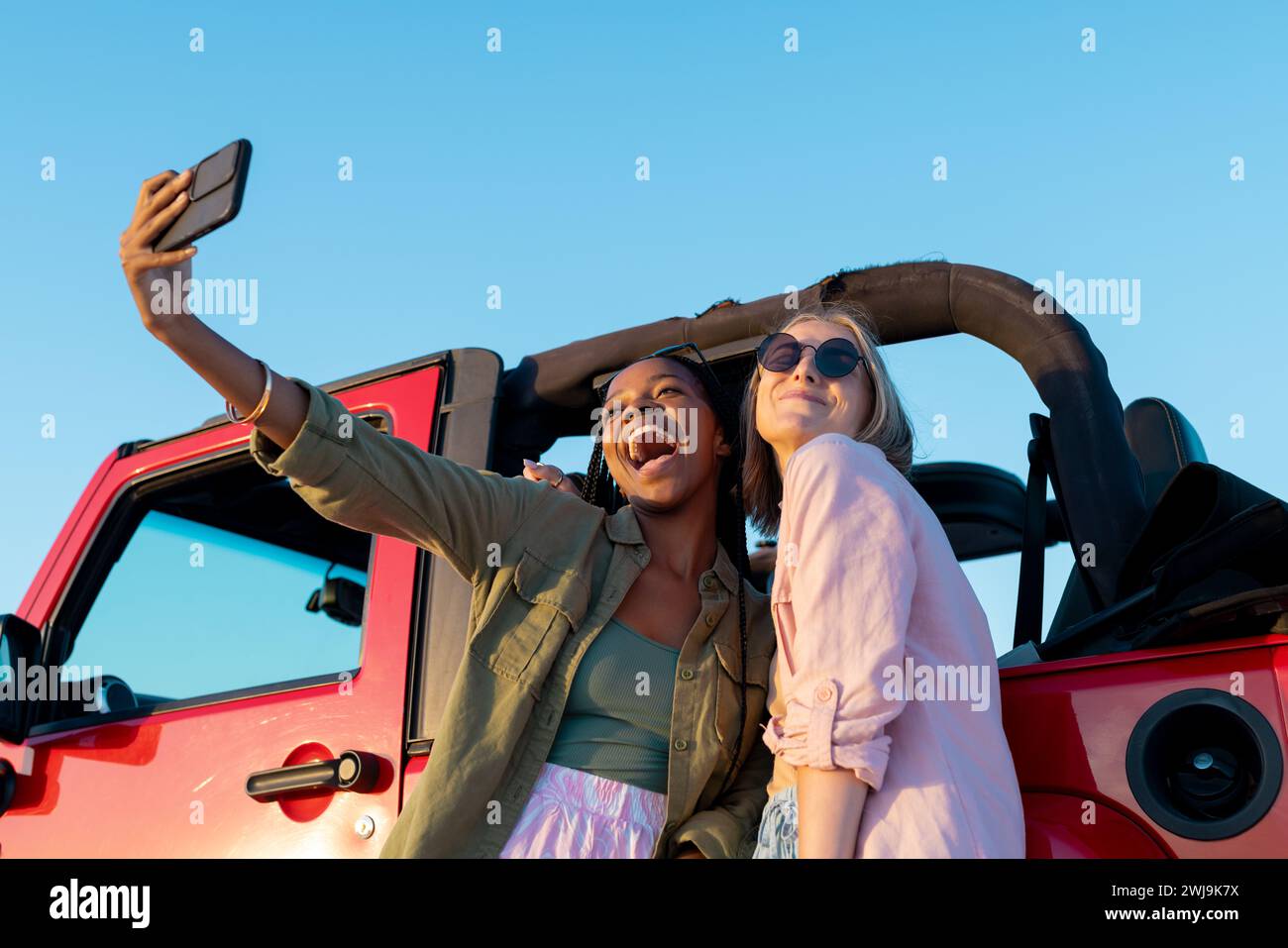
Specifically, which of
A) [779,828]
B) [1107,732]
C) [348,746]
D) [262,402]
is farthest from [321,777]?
[1107,732]

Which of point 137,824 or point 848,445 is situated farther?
point 137,824

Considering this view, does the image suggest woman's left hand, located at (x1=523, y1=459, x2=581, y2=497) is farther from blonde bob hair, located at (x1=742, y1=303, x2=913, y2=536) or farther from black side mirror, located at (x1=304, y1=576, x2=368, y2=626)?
black side mirror, located at (x1=304, y1=576, x2=368, y2=626)

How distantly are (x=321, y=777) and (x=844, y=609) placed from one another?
137cm

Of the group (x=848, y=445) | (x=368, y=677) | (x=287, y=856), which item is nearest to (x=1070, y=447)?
(x=848, y=445)

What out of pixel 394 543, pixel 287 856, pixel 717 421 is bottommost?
pixel 287 856

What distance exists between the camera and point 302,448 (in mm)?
2098

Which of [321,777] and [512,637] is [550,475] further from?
[321,777]

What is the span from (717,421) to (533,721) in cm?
81

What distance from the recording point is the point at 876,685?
1653 millimetres

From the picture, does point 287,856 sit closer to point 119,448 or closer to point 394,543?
point 394,543

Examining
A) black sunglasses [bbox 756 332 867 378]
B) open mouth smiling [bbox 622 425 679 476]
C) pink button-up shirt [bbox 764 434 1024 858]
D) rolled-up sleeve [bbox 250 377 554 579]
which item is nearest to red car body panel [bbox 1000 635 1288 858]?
pink button-up shirt [bbox 764 434 1024 858]

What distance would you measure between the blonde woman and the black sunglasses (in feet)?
0.84

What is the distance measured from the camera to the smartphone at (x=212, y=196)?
1.92 meters
